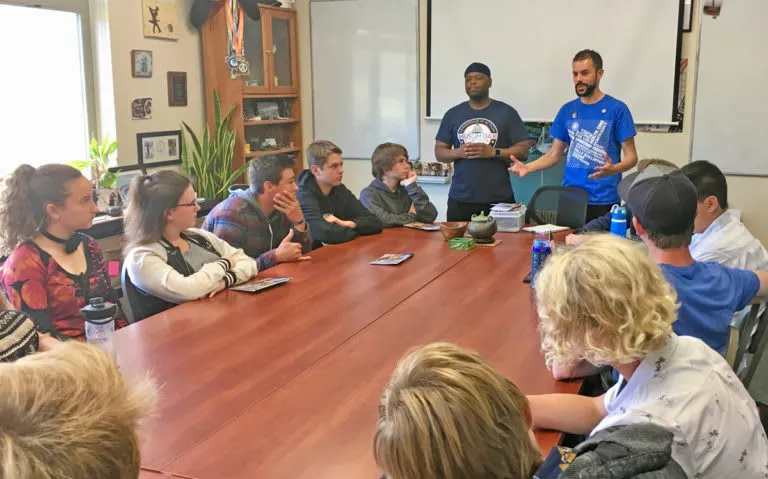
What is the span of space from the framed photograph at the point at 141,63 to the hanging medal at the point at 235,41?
53cm

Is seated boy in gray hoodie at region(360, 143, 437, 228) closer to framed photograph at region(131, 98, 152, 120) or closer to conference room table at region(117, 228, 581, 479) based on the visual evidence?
conference room table at region(117, 228, 581, 479)

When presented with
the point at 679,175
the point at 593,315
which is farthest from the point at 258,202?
the point at 593,315

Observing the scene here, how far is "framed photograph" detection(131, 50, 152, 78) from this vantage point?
15.7 ft

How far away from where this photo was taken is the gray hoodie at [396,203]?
422cm

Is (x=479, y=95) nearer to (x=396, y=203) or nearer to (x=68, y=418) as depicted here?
(x=396, y=203)

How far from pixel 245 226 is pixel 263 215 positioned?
0.12m

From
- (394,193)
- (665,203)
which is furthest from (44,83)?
(665,203)

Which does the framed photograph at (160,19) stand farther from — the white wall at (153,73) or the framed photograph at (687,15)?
the framed photograph at (687,15)

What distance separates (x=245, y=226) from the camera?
132 inches

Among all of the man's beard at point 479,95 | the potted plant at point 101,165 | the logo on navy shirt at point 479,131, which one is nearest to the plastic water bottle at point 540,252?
the logo on navy shirt at point 479,131

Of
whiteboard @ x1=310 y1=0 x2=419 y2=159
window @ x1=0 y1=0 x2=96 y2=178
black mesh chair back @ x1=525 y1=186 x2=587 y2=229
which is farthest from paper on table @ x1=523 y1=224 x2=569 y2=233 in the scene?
window @ x1=0 y1=0 x2=96 y2=178

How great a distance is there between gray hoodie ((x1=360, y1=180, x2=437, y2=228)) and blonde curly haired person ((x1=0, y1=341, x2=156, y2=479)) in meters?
3.41

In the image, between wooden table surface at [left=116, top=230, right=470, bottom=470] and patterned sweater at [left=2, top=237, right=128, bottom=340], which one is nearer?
wooden table surface at [left=116, top=230, right=470, bottom=470]

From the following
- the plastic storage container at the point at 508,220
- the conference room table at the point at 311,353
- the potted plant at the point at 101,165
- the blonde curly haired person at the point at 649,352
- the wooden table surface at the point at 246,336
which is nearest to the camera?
the blonde curly haired person at the point at 649,352
